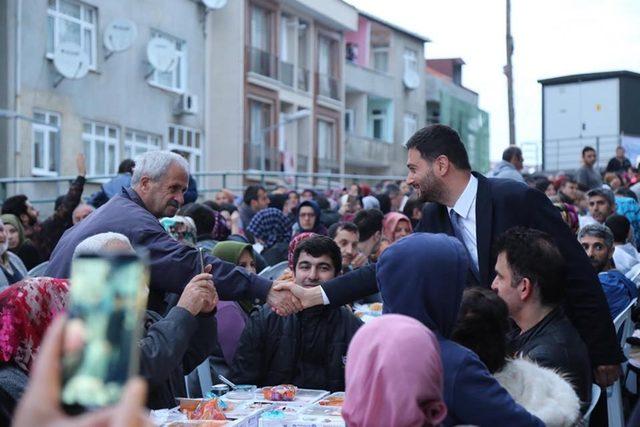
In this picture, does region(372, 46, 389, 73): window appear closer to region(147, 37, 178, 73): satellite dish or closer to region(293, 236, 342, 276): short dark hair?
region(147, 37, 178, 73): satellite dish

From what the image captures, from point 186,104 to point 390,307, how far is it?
1124 inches

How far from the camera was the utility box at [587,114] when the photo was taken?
32156 mm

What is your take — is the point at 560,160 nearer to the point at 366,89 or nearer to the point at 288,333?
the point at 366,89

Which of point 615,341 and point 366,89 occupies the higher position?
point 366,89

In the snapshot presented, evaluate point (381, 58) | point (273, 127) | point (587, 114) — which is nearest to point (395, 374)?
point (587, 114)

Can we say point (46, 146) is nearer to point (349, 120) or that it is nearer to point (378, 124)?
point (349, 120)

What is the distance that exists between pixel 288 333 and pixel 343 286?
→ 17.3 inches

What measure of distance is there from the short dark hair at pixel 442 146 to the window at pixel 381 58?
46979 mm

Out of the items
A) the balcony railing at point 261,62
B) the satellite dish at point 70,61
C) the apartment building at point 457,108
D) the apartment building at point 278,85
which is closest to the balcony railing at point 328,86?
the apartment building at point 278,85

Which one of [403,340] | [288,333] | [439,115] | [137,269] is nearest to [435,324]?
[403,340]

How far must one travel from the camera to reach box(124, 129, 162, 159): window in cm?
2900

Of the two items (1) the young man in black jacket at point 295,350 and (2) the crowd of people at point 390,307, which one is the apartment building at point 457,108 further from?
(1) the young man in black jacket at point 295,350

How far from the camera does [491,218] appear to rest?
548cm

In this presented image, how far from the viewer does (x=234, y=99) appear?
35969 millimetres
